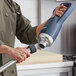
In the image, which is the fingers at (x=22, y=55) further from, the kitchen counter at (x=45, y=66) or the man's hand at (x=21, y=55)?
the kitchen counter at (x=45, y=66)

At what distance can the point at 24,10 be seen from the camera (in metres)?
2.00

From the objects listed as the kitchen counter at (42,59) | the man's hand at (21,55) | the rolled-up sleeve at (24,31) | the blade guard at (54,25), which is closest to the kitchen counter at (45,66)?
the kitchen counter at (42,59)

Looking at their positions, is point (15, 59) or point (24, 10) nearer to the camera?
point (15, 59)

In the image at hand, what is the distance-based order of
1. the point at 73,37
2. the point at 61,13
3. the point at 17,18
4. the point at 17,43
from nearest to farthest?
the point at 61,13 < the point at 17,18 < the point at 17,43 < the point at 73,37

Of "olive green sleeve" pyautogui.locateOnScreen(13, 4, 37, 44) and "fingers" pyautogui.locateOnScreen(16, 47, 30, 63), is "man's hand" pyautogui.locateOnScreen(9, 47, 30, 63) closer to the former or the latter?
"fingers" pyautogui.locateOnScreen(16, 47, 30, 63)

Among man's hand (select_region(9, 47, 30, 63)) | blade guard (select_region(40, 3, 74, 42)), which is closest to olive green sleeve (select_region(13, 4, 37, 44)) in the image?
blade guard (select_region(40, 3, 74, 42))

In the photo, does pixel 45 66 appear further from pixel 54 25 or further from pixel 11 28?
pixel 54 25

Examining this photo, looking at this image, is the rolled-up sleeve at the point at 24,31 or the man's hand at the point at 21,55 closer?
the man's hand at the point at 21,55

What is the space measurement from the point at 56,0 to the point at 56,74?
2.17ft

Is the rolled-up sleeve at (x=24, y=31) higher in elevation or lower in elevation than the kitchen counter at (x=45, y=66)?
higher

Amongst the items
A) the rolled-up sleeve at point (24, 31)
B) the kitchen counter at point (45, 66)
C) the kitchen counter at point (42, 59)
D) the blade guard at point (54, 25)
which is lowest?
the kitchen counter at point (45, 66)

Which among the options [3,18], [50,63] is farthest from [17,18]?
[50,63]

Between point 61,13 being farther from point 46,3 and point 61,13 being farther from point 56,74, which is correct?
point 46,3

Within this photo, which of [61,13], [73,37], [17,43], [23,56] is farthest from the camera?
[73,37]
